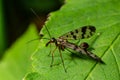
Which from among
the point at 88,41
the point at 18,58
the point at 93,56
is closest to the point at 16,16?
the point at 18,58

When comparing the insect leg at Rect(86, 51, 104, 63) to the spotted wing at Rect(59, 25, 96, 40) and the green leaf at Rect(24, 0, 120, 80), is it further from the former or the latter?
the spotted wing at Rect(59, 25, 96, 40)

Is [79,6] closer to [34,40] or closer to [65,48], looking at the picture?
[65,48]

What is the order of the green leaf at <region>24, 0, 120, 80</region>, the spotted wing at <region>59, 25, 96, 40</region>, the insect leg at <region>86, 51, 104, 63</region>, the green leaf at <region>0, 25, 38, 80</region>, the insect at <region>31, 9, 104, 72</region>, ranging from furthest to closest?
the green leaf at <region>0, 25, 38, 80</region> < the spotted wing at <region>59, 25, 96, 40</region> < the insect at <region>31, 9, 104, 72</region> < the insect leg at <region>86, 51, 104, 63</region> < the green leaf at <region>24, 0, 120, 80</region>

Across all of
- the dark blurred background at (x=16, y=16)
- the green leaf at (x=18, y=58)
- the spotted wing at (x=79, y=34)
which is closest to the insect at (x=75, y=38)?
the spotted wing at (x=79, y=34)

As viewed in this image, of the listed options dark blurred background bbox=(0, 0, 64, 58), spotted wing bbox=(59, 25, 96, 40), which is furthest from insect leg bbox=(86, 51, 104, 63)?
dark blurred background bbox=(0, 0, 64, 58)

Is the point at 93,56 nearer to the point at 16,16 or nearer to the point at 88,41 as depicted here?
the point at 88,41
